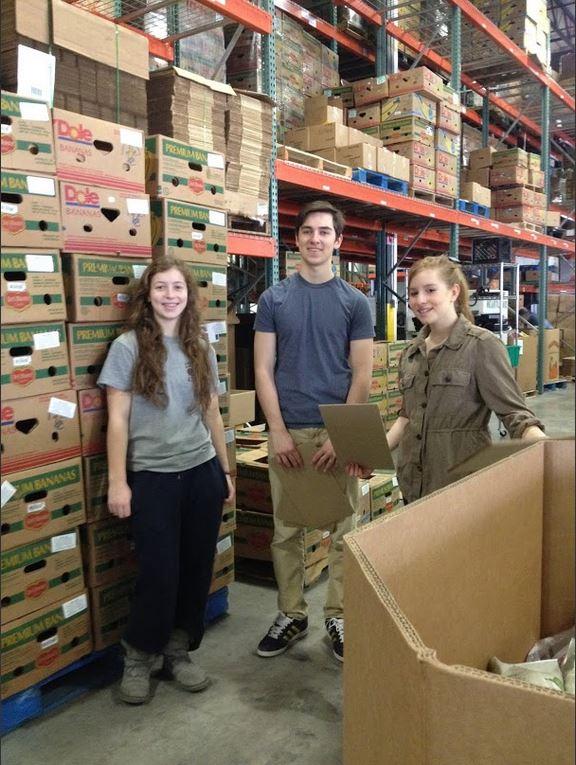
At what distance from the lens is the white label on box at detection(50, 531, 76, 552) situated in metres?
2.21

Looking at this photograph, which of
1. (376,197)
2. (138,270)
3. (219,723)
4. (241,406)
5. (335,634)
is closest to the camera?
(219,723)

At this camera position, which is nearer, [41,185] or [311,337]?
[41,185]

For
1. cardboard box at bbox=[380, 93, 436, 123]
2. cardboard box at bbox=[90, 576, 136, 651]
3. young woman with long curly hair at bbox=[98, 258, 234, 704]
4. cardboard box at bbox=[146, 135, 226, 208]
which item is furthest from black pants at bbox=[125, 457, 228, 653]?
cardboard box at bbox=[380, 93, 436, 123]

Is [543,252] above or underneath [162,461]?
above

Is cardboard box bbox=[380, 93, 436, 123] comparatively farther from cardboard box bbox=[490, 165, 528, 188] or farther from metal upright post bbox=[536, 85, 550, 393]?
metal upright post bbox=[536, 85, 550, 393]

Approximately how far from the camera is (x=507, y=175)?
848 cm

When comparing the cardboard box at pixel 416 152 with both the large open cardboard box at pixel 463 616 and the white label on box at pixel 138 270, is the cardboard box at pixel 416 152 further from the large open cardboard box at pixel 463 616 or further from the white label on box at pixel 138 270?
the large open cardboard box at pixel 463 616

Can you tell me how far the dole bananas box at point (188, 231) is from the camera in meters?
2.59

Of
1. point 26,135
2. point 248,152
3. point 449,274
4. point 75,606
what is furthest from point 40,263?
point 248,152

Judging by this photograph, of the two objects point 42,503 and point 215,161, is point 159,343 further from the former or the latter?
point 215,161

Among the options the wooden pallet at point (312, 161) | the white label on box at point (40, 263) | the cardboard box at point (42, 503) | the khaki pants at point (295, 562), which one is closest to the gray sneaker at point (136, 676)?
the cardboard box at point (42, 503)

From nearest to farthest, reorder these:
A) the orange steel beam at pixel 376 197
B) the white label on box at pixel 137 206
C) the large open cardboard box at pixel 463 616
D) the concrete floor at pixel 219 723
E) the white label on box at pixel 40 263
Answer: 1. the large open cardboard box at pixel 463 616
2. the concrete floor at pixel 219 723
3. the white label on box at pixel 40 263
4. the white label on box at pixel 137 206
5. the orange steel beam at pixel 376 197

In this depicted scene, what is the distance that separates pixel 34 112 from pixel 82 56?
1.86ft

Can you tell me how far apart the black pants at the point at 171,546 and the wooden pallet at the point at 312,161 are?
2742 mm
